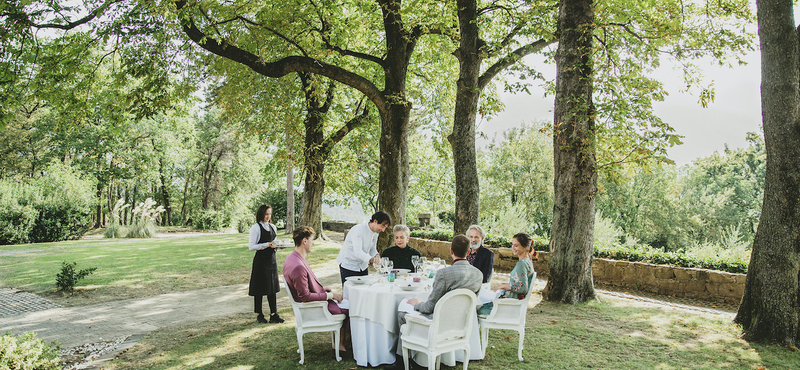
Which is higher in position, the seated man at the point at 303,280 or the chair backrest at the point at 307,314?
the seated man at the point at 303,280

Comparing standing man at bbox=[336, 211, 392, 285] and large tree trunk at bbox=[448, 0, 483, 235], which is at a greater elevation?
large tree trunk at bbox=[448, 0, 483, 235]

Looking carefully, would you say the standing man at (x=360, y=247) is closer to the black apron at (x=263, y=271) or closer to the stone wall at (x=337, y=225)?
the black apron at (x=263, y=271)

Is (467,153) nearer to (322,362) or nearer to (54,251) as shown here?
(322,362)

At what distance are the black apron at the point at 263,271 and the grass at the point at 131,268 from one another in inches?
156

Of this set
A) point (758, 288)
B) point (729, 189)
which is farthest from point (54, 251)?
point (729, 189)

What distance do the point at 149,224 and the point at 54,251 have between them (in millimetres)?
7254

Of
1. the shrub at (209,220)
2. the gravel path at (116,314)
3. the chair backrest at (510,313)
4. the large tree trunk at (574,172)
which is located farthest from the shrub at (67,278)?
the shrub at (209,220)

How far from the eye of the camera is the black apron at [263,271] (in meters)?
6.57

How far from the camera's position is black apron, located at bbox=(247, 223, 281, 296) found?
6.57 m

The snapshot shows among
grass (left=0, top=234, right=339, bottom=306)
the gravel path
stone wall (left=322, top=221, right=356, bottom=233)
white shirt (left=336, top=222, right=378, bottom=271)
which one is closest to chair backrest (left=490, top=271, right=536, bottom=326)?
white shirt (left=336, top=222, right=378, bottom=271)

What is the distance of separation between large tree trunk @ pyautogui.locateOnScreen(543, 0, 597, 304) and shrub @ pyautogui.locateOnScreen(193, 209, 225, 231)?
2892 cm

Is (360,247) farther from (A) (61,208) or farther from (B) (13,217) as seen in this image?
(A) (61,208)

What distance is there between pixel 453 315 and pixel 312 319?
1.64 m

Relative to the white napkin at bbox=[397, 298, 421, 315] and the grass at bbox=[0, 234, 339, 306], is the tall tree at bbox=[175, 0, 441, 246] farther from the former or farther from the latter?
the white napkin at bbox=[397, 298, 421, 315]
